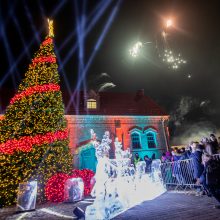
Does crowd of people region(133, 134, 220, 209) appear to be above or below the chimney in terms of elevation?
below

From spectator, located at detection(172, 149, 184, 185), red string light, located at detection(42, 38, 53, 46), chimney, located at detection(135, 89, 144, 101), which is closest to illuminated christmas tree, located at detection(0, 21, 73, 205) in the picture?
red string light, located at detection(42, 38, 53, 46)

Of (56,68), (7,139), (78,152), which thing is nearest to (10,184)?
(7,139)

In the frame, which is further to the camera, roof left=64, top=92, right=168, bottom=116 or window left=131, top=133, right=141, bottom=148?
window left=131, top=133, right=141, bottom=148

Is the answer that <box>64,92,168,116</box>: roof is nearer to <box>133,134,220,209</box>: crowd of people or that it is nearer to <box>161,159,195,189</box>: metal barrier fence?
<box>133,134,220,209</box>: crowd of people

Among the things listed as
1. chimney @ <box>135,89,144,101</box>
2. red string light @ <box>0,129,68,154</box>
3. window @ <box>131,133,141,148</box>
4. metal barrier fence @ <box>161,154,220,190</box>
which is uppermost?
chimney @ <box>135,89,144,101</box>

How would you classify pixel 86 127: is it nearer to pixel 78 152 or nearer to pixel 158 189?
pixel 78 152

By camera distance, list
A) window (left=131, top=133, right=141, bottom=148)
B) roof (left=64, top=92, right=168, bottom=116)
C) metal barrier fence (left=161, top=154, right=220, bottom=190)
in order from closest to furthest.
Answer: metal barrier fence (left=161, top=154, right=220, bottom=190) < roof (left=64, top=92, right=168, bottom=116) < window (left=131, top=133, right=141, bottom=148)

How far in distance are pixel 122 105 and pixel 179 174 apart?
14.9m

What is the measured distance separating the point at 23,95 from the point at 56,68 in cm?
264

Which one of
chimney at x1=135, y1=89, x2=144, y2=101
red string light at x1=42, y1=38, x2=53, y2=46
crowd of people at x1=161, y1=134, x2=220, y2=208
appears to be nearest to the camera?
crowd of people at x1=161, y1=134, x2=220, y2=208

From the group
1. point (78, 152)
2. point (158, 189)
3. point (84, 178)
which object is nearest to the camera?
point (158, 189)

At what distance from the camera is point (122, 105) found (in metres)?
24.8

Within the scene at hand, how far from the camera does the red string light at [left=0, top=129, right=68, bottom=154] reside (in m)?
10.9

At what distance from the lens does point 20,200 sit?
8.32 m
